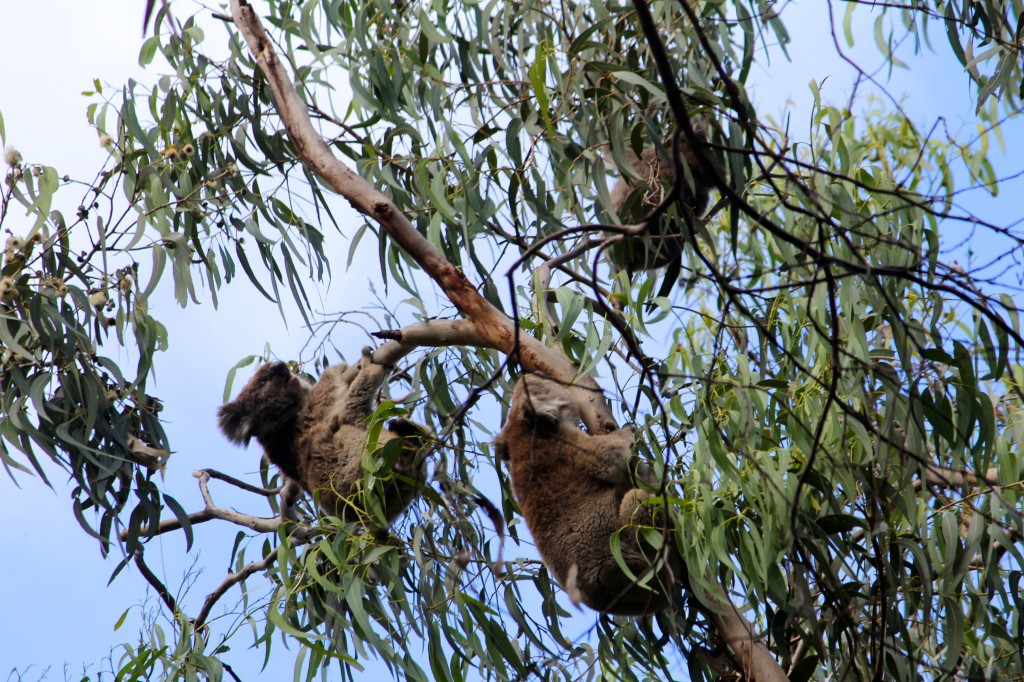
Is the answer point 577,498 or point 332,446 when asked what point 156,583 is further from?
point 577,498

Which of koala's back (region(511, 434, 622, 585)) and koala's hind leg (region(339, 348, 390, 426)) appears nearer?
koala's back (region(511, 434, 622, 585))

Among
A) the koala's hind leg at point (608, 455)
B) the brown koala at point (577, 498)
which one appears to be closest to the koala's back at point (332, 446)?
the brown koala at point (577, 498)

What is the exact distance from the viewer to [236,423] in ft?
14.5

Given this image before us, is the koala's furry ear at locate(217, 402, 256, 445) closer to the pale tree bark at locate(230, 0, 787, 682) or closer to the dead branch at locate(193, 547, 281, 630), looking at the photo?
the dead branch at locate(193, 547, 281, 630)

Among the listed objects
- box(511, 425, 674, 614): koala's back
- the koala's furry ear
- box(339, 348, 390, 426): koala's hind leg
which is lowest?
box(511, 425, 674, 614): koala's back

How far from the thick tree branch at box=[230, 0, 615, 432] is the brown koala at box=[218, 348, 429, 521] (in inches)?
37.7

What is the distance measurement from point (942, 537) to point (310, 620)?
2.19 m

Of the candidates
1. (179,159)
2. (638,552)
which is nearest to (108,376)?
(179,159)

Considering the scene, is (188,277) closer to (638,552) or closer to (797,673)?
(638,552)

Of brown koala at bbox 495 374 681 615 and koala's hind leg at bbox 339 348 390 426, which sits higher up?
koala's hind leg at bbox 339 348 390 426

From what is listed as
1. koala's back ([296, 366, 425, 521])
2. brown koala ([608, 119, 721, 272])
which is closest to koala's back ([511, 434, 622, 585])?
brown koala ([608, 119, 721, 272])

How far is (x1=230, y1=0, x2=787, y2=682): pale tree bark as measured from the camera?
2729 mm

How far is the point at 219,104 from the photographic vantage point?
3967mm

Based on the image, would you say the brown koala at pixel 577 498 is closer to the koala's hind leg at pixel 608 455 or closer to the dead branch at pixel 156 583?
the koala's hind leg at pixel 608 455
